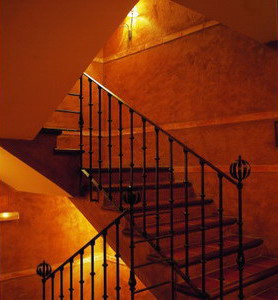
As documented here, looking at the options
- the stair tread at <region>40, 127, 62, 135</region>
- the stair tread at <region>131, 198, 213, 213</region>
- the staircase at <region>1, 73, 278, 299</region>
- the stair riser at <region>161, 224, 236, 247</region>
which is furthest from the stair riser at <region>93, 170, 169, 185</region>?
the stair riser at <region>161, 224, 236, 247</region>

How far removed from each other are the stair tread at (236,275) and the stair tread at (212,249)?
15cm

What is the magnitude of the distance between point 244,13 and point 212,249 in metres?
2.18

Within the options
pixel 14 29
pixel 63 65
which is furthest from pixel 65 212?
pixel 14 29

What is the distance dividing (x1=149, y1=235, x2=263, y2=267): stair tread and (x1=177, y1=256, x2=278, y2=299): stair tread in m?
0.15

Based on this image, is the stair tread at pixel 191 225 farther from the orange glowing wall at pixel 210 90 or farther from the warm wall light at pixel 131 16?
the warm wall light at pixel 131 16

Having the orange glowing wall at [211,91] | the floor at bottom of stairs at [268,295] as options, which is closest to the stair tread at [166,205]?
the orange glowing wall at [211,91]

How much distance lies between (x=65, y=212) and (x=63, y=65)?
10.6 feet

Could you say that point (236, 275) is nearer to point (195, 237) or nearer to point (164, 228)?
point (195, 237)

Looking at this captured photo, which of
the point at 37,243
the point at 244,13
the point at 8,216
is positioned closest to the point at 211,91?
the point at 244,13

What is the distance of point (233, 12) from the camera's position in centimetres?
347

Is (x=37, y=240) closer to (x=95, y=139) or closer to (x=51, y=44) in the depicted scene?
(x=95, y=139)

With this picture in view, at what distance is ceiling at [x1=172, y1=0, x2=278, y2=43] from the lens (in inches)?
131

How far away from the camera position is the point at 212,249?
11.3 ft

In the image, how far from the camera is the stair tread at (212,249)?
312cm
